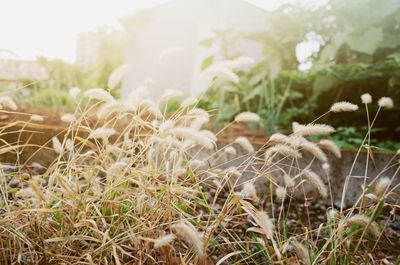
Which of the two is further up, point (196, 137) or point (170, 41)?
point (196, 137)

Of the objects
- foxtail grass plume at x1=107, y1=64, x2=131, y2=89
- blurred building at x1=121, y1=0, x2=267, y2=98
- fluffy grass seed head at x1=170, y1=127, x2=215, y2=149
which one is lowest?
blurred building at x1=121, y1=0, x2=267, y2=98

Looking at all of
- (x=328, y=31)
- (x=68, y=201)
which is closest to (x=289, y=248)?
(x=68, y=201)

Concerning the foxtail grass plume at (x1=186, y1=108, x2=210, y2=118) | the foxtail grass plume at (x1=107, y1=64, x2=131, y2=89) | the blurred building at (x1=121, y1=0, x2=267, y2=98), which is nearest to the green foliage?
the foxtail grass plume at (x1=186, y1=108, x2=210, y2=118)

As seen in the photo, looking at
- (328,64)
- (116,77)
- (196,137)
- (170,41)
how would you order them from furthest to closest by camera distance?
(170,41) → (328,64) → (116,77) → (196,137)

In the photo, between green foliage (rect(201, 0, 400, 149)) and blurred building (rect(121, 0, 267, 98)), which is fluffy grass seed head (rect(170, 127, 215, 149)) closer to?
green foliage (rect(201, 0, 400, 149))

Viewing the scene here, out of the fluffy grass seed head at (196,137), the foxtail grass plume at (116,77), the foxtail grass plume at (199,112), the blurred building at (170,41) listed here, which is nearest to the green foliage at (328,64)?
the foxtail grass plume at (199,112)

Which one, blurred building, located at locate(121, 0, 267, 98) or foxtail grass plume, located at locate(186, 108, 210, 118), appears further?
blurred building, located at locate(121, 0, 267, 98)

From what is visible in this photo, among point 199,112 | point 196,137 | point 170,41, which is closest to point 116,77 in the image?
point 199,112

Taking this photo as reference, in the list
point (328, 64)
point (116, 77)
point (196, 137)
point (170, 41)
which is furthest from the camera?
point (170, 41)

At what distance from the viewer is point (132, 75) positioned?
710 centimetres

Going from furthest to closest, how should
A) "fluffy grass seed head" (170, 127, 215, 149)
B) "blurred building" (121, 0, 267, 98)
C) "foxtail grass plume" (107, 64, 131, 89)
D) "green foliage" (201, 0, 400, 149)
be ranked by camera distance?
"blurred building" (121, 0, 267, 98)
"green foliage" (201, 0, 400, 149)
"foxtail grass plume" (107, 64, 131, 89)
"fluffy grass seed head" (170, 127, 215, 149)

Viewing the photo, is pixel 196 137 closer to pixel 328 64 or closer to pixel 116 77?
pixel 116 77

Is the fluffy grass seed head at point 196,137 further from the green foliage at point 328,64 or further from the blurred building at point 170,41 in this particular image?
the blurred building at point 170,41

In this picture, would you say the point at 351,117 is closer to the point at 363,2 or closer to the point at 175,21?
the point at 363,2
